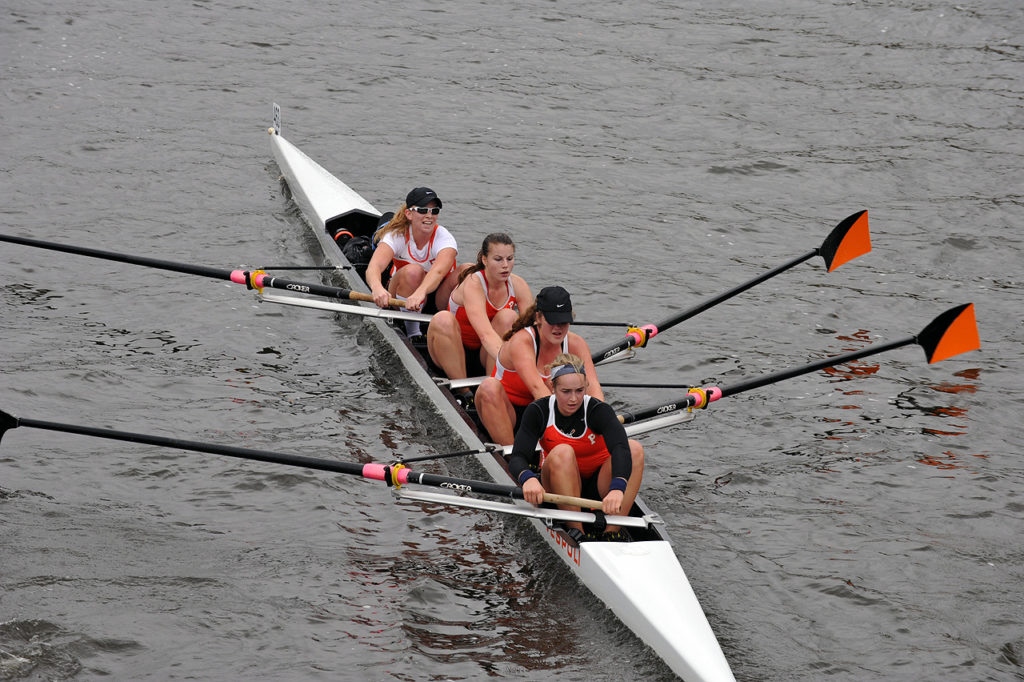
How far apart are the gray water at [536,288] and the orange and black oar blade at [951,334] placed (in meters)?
0.64

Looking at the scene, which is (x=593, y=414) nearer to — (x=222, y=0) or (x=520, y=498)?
(x=520, y=498)

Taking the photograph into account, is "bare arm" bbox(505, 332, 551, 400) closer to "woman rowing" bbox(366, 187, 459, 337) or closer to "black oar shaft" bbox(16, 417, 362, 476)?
"black oar shaft" bbox(16, 417, 362, 476)

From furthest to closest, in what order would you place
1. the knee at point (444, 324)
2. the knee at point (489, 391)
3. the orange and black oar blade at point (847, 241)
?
the orange and black oar blade at point (847, 241) < the knee at point (444, 324) < the knee at point (489, 391)

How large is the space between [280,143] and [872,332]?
8498 mm

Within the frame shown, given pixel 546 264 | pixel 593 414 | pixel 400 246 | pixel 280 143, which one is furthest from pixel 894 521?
pixel 280 143

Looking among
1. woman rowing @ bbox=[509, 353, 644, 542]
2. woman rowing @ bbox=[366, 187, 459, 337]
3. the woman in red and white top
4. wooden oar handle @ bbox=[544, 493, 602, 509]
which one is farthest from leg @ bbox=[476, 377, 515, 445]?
woman rowing @ bbox=[366, 187, 459, 337]

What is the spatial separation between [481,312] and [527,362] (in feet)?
3.99

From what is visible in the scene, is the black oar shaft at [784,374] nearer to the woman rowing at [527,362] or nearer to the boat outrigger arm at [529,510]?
the woman rowing at [527,362]

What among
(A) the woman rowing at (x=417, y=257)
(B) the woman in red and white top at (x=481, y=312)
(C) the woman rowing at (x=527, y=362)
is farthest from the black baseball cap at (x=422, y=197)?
(C) the woman rowing at (x=527, y=362)

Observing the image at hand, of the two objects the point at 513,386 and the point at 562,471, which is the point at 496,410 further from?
the point at 562,471

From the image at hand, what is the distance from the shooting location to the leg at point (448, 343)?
9.95 m

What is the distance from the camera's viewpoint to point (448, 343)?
9.96 m

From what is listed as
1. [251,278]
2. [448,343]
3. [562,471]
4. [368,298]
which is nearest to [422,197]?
[368,298]

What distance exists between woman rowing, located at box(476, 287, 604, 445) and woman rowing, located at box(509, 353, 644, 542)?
0.49 metres
